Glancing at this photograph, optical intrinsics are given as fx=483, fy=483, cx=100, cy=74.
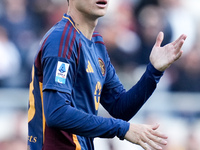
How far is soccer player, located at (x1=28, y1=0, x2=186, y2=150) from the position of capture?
125 inches

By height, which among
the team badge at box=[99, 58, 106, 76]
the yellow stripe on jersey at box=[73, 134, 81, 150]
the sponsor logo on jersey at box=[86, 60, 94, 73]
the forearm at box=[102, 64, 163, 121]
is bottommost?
the yellow stripe on jersey at box=[73, 134, 81, 150]

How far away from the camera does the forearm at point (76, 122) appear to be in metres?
3.14

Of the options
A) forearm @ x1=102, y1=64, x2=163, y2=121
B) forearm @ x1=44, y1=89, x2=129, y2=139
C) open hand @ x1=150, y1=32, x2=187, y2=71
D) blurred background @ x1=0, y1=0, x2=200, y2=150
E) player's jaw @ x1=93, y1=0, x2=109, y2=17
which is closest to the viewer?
forearm @ x1=44, y1=89, x2=129, y2=139

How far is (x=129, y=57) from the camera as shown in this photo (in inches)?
315

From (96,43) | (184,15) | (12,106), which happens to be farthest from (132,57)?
(96,43)

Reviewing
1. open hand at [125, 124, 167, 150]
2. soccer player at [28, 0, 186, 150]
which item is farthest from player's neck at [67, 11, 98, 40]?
open hand at [125, 124, 167, 150]

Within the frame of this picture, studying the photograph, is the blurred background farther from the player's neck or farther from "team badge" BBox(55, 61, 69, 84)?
"team badge" BBox(55, 61, 69, 84)

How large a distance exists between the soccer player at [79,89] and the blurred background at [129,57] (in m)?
3.45

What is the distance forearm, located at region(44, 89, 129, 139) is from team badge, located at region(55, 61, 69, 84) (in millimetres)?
110

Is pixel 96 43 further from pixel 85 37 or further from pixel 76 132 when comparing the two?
pixel 76 132

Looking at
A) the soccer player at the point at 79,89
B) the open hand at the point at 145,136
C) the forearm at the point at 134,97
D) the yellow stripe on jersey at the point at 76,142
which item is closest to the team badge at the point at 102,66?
the soccer player at the point at 79,89

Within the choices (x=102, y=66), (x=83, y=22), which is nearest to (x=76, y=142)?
(x=102, y=66)

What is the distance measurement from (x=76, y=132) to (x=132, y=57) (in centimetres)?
489

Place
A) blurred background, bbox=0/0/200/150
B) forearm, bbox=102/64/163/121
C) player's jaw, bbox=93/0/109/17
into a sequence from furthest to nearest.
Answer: blurred background, bbox=0/0/200/150
forearm, bbox=102/64/163/121
player's jaw, bbox=93/0/109/17
